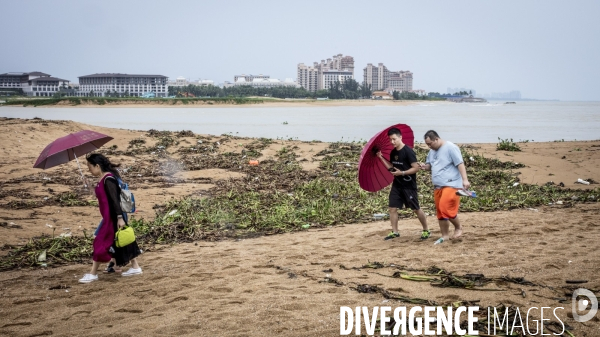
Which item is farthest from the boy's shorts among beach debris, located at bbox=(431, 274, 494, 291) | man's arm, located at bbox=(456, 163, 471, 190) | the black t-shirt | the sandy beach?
beach debris, located at bbox=(431, 274, 494, 291)

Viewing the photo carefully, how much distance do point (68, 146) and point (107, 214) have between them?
1.17 m

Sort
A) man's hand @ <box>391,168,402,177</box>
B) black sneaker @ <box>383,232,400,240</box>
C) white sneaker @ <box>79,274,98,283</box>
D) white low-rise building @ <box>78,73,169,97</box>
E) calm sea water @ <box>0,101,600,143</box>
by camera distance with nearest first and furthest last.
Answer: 1. white sneaker @ <box>79,274,98,283</box>
2. man's hand @ <box>391,168,402,177</box>
3. black sneaker @ <box>383,232,400,240</box>
4. calm sea water @ <box>0,101,600,143</box>
5. white low-rise building @ <box>78,73,169,97</box>

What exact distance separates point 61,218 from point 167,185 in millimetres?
3153

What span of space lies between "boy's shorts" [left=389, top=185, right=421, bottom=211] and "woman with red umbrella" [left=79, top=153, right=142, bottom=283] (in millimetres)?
3335

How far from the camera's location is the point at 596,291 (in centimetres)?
499

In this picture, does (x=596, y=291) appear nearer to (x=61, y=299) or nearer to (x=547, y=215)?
(x=547, y=215)

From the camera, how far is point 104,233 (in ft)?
20.0

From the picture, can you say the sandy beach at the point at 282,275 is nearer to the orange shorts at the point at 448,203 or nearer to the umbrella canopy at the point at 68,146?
the orange shorts at the point at 448,203

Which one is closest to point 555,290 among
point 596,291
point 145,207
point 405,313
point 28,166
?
point 596,291

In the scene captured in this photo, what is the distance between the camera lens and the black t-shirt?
23.6ft

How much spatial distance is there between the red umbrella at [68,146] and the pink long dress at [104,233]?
870 millimetres

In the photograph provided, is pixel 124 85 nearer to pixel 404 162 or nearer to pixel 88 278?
pixel 404 162

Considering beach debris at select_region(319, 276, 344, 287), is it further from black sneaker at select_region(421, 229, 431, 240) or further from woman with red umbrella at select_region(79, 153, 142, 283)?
woman with red umbrella at select_region(79, 153, 142, 283)

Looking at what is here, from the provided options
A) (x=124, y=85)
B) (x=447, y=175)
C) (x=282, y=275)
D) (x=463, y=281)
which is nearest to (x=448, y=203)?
(x=447, y=175)
